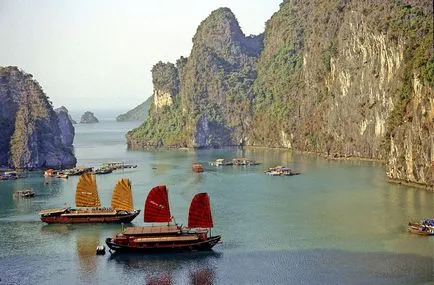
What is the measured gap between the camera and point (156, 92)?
151000mm

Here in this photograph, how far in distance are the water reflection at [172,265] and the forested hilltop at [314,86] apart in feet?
88.6

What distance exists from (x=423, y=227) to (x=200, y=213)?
13957 mm

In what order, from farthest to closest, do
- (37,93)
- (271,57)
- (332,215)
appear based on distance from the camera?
1. (271,57)
2. (37,93)
3. (332,215)

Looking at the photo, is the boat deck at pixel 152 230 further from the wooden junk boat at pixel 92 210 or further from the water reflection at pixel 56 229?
the water reflection at pixel 56 229

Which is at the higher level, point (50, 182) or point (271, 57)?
point (271, 57)

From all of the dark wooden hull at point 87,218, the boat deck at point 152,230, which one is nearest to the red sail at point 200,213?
the boat deck at point 152,230

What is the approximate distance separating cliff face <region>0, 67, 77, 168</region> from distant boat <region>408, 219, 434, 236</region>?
58792mm

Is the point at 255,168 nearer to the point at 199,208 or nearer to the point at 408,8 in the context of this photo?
the point at 408,8

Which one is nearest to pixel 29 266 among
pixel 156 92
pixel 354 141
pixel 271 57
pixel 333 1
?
pixel 354 141

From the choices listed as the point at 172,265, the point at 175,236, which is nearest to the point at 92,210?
the point at 175,236

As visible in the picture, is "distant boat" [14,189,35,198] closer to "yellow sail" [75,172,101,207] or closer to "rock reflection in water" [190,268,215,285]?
"yellow sail" [75,172,101,207]

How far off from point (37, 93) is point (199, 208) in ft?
205

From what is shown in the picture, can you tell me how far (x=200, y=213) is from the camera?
47.7m

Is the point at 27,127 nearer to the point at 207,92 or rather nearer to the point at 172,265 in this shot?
the point at 207,92
